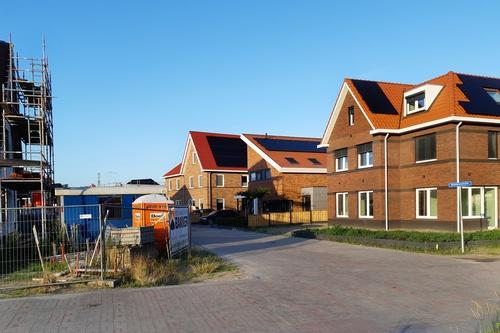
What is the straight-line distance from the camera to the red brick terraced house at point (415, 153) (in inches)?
910

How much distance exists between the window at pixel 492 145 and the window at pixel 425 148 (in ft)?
8.08

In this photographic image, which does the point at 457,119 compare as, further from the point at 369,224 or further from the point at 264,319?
the point at 264,319

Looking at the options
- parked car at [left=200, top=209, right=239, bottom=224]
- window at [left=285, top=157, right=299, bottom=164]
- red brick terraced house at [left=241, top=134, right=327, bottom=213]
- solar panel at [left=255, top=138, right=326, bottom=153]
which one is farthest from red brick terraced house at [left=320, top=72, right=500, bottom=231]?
parked car at [left=200, top=209, right=239, bottom=224]

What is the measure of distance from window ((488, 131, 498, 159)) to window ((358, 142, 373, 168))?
6.11 m

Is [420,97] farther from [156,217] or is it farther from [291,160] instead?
[291,160]

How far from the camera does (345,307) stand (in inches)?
352

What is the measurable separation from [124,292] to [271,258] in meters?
7.52

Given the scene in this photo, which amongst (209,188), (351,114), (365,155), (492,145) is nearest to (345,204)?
(365,155)

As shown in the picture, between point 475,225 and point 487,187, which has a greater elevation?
point 487,187

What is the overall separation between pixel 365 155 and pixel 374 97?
3.34 metres

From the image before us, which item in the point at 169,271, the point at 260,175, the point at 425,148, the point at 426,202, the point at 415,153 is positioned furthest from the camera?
the point at 260,175

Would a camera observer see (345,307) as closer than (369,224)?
Yes

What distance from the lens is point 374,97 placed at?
2858cm

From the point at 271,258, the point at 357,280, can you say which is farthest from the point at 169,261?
the point at 357,280
